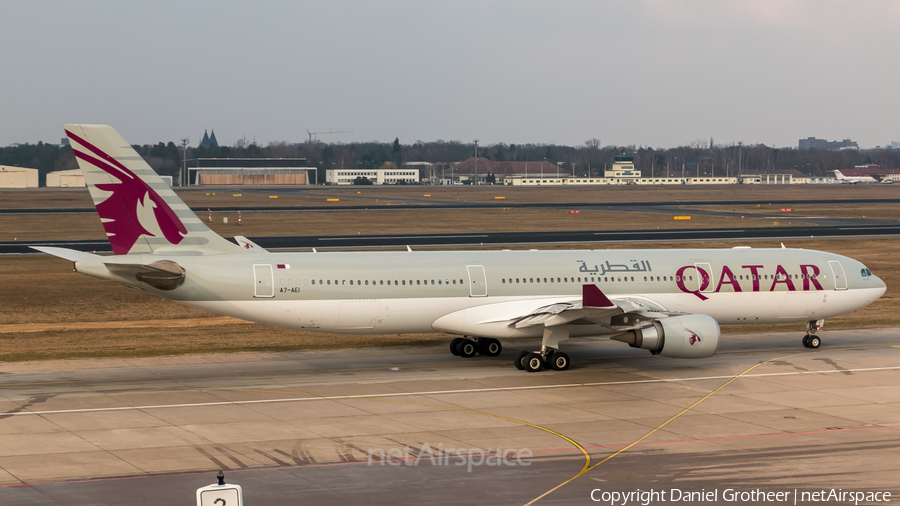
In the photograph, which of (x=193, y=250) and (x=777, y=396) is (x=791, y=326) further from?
(x=193, y=250)

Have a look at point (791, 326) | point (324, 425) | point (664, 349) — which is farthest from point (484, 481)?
point (791, 326)

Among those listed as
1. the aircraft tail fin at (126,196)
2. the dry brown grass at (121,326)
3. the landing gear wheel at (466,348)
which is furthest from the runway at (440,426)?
the aircraft tail fin at (126,196)

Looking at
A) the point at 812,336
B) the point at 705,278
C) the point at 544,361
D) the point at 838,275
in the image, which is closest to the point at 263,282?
the point at 544,361

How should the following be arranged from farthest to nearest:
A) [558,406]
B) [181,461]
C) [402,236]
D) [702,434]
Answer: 1. [402,236]
2. [558,406]
3. [702,434]
4. [181,461]

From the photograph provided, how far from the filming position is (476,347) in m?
35.4

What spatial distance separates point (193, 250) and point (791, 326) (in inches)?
1090

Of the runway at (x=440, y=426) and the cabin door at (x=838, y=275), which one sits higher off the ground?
the cabin door at (x=838, y=275)

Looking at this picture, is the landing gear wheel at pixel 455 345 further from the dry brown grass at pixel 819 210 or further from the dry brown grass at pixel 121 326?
the dry brown grass at pixel 819 210

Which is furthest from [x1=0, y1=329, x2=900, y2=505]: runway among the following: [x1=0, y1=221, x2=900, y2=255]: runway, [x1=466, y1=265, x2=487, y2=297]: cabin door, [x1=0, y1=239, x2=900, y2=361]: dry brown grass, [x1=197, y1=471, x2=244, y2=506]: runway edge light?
[x1=0, y1=221, x2=900, y2=255]: runway

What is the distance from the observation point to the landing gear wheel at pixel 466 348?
116 ft

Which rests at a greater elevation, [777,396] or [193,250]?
[193,250]

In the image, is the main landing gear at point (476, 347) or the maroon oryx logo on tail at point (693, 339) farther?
the main landing gear at point (476, 347)

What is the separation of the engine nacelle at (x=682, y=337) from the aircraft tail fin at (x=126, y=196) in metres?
15.7

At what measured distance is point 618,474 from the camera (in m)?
20.5
